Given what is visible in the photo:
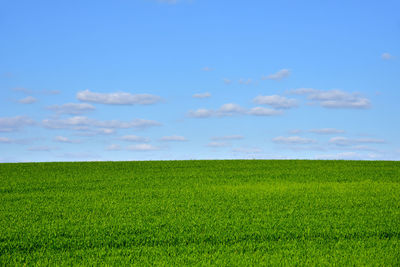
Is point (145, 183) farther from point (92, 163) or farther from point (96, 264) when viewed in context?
point (96, 264)

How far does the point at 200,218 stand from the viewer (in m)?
10.4

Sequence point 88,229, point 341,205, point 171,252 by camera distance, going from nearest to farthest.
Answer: point 171,252 → point 88,229 → point 341,205

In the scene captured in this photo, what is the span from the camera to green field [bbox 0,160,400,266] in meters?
7.94

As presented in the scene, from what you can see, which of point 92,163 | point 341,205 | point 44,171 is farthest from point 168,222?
point 92,163

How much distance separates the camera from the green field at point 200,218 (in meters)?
7.94

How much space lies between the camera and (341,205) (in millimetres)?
12352

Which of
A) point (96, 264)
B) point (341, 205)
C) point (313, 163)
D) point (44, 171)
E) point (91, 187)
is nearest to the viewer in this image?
point (96, 264)

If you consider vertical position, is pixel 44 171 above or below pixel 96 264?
above

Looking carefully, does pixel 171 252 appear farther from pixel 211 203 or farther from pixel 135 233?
pixel 211 203

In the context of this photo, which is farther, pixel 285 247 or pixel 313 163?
pixel 313 163

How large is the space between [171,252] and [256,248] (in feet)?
5.43

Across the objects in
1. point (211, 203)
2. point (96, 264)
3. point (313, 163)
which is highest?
point (313, 163)

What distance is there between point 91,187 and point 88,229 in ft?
21.4

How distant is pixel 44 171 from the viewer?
2053cm
